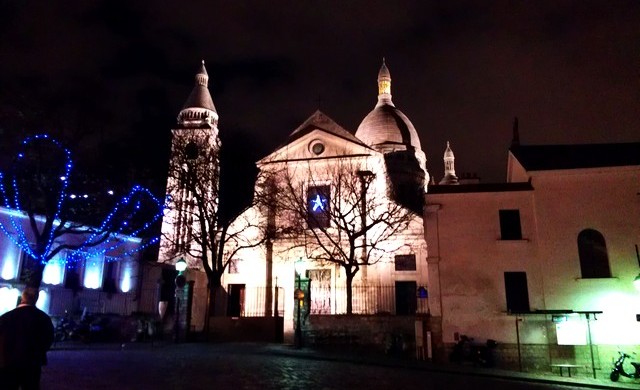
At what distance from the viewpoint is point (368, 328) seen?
2166 cm

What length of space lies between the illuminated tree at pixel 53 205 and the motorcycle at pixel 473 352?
56.3 feet

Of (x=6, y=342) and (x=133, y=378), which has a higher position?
(x=6, y=342)

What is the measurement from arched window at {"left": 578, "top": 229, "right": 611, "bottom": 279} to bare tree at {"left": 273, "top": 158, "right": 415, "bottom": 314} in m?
9.88

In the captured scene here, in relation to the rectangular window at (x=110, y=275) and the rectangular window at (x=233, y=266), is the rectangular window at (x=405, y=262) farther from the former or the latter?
the rectangular window at (x=110, y=275)

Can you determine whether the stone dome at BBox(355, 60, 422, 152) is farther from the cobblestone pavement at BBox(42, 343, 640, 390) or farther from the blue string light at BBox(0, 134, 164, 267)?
the cobblestone pavement at BBox(42, 343, 640, 390)

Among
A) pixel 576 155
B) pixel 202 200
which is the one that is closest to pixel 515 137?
pixel 576 155

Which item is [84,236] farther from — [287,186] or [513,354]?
[513,354]

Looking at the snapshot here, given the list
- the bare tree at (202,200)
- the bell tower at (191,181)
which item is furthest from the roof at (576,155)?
the bell tower at (191,181)

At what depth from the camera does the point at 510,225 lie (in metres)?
21.2

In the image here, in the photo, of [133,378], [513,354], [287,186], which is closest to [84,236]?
[287,186]

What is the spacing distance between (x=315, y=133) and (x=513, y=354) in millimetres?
20448

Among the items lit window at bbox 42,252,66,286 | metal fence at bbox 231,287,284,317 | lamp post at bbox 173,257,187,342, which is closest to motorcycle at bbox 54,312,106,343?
lamp post at bbox 173,257,187,342

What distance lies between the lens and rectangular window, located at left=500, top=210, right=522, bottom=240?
2098cm

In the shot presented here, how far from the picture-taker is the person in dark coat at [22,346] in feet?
20.4
